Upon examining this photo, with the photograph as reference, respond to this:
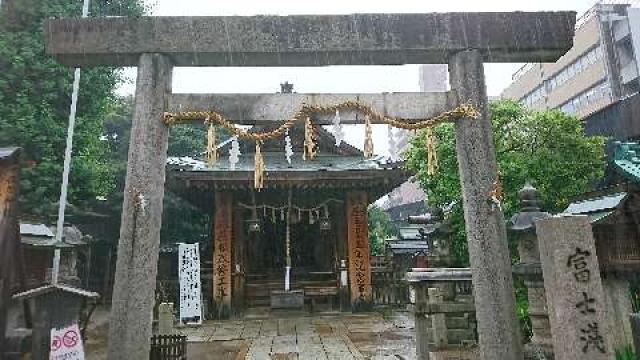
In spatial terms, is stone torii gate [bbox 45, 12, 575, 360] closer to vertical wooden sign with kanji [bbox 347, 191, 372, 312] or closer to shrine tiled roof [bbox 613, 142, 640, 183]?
shrine tiled roof [bbox 613, 142, 640, 183]

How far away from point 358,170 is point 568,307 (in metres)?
10.6

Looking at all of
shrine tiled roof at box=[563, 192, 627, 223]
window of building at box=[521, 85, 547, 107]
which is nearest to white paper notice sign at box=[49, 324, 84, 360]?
shrine tiled roof at box=[563, 192, 627, 223]

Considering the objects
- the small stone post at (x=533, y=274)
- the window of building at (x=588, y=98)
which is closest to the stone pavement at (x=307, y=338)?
the small stone post at (x=533, y=274)

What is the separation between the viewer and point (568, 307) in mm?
4289

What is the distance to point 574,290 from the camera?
14.2ft

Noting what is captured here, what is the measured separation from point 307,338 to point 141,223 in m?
6.74

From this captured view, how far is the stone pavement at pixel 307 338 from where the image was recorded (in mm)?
8797

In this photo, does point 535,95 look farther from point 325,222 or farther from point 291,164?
point 325,222

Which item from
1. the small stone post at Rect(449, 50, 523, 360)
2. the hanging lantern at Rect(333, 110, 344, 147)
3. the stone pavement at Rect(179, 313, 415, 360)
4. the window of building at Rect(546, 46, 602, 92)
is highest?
the window of building at Rect(546, 46, 602, 92)

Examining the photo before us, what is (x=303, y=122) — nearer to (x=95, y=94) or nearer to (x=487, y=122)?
(x=487, y=122)

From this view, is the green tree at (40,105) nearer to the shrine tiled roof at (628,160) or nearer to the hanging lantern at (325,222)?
the hanging lantern at (325,222)

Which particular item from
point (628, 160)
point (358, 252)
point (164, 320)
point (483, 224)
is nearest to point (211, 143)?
point (483, 224)

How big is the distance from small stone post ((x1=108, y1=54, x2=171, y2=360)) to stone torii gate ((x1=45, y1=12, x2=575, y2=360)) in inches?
0.6

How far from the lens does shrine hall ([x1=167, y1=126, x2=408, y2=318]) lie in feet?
47.9
